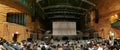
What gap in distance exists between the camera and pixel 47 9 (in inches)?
1560

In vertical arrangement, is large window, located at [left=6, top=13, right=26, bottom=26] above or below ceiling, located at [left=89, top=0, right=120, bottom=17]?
below

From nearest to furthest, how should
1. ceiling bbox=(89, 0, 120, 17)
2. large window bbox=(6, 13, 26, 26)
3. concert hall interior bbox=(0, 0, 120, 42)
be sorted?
concert hall interior bbox=(0, 0, 120, 42) → large window bbox=(6, 13, 26, 26) → ceiling bbox=(89, 0, 120, 17)

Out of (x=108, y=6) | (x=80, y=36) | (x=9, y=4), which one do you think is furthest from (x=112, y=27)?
(x=9, y=4)

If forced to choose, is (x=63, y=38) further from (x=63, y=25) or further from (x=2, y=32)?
(x=2, y=32)

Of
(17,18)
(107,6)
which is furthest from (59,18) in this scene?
(17,18)

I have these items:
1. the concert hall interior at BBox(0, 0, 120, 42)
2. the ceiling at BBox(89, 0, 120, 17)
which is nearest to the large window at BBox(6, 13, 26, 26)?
the concert hall interior at BBox(0, 0, 120, 42)

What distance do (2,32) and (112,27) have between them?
48.9ft

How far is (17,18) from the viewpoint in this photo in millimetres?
25500

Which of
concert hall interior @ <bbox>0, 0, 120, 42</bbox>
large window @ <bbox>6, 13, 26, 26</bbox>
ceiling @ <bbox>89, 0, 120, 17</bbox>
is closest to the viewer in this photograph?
concert hall interior @ <bbox>0, 0, 120, 42</bbox>

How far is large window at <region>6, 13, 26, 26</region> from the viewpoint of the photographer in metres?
23.3

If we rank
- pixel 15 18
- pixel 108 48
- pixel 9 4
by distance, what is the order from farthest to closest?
pixel 15 18, pixel 9 4, pixel 108 48

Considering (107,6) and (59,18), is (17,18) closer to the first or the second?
(107,6)

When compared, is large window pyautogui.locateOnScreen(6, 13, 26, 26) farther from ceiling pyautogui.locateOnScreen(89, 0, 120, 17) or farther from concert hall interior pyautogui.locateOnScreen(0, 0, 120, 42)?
ceiling pyautogui.locateOnScreen(89, 0, 120, 17)

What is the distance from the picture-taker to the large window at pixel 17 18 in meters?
23.3
